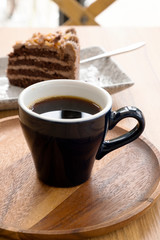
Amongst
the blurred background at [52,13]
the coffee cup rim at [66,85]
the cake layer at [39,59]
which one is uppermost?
the coffee cup rim at [66,85]

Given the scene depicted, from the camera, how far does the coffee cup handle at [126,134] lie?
26.7 inches

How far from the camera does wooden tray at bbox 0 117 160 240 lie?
1.94ft

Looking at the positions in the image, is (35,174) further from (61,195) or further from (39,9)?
(39,9)

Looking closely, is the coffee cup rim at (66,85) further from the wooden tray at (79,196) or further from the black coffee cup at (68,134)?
the wooden tray at (79,196)

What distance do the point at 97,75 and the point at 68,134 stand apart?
678mm

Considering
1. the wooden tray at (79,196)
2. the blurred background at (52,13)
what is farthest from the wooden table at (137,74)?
the blurred background at (52,13)

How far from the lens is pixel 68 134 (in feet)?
2.03

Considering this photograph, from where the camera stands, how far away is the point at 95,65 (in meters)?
1.33

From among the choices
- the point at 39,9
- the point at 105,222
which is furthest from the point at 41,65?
the point at 39,9

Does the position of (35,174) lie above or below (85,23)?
above

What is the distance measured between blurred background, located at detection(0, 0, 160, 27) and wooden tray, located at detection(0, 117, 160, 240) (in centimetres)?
199

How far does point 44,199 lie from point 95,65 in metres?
0.76

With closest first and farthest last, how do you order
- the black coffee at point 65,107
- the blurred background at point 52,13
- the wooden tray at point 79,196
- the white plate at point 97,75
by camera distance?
the wooden tray at point 79,196 < the black coffee at point 65,107 < the white plate at point 97,75 < the blurred background at point 52,13

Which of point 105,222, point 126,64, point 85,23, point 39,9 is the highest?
point 105,222
